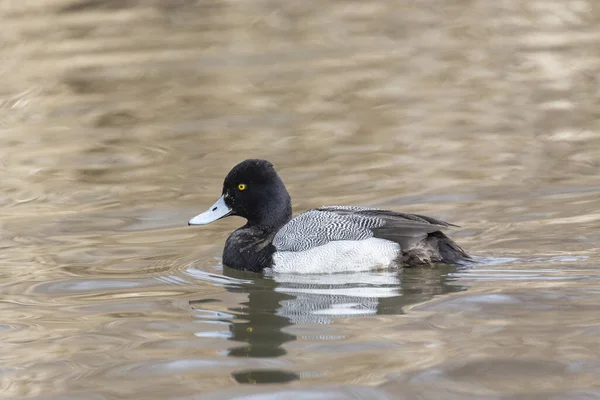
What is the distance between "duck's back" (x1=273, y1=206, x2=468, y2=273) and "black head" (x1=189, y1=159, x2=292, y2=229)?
1.54 feet

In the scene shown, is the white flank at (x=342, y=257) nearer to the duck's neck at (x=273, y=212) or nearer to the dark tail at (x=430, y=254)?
the dark tail at (x=430, y=254)

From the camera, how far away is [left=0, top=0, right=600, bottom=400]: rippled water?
20.1 ft

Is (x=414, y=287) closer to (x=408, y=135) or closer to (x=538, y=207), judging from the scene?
(x=538, y=207)

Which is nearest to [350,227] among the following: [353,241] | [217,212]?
[353,241]

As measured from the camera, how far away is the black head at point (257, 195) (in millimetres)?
8820

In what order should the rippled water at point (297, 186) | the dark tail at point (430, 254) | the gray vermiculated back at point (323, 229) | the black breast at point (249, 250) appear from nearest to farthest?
the rippled water at point (297, 186) → the dark tail at point (430, 254) → the gray vermiculated back at point (323, 229) → the black breast at point (249, 250)

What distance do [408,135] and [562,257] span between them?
5009mm

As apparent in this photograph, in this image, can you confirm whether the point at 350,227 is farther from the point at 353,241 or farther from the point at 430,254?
the point at 430,254

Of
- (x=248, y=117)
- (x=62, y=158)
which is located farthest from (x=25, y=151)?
(x=248, y=117)

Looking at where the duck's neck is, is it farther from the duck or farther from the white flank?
the white flank

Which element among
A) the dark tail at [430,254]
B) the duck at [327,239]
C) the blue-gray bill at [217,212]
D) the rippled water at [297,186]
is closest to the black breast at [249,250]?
the duck at [327,239]

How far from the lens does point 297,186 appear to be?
11.1m

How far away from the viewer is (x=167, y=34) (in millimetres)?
19219

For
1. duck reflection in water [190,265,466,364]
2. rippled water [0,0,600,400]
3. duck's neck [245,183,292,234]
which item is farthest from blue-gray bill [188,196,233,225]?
duck reflection in water [190,265,466,364]
